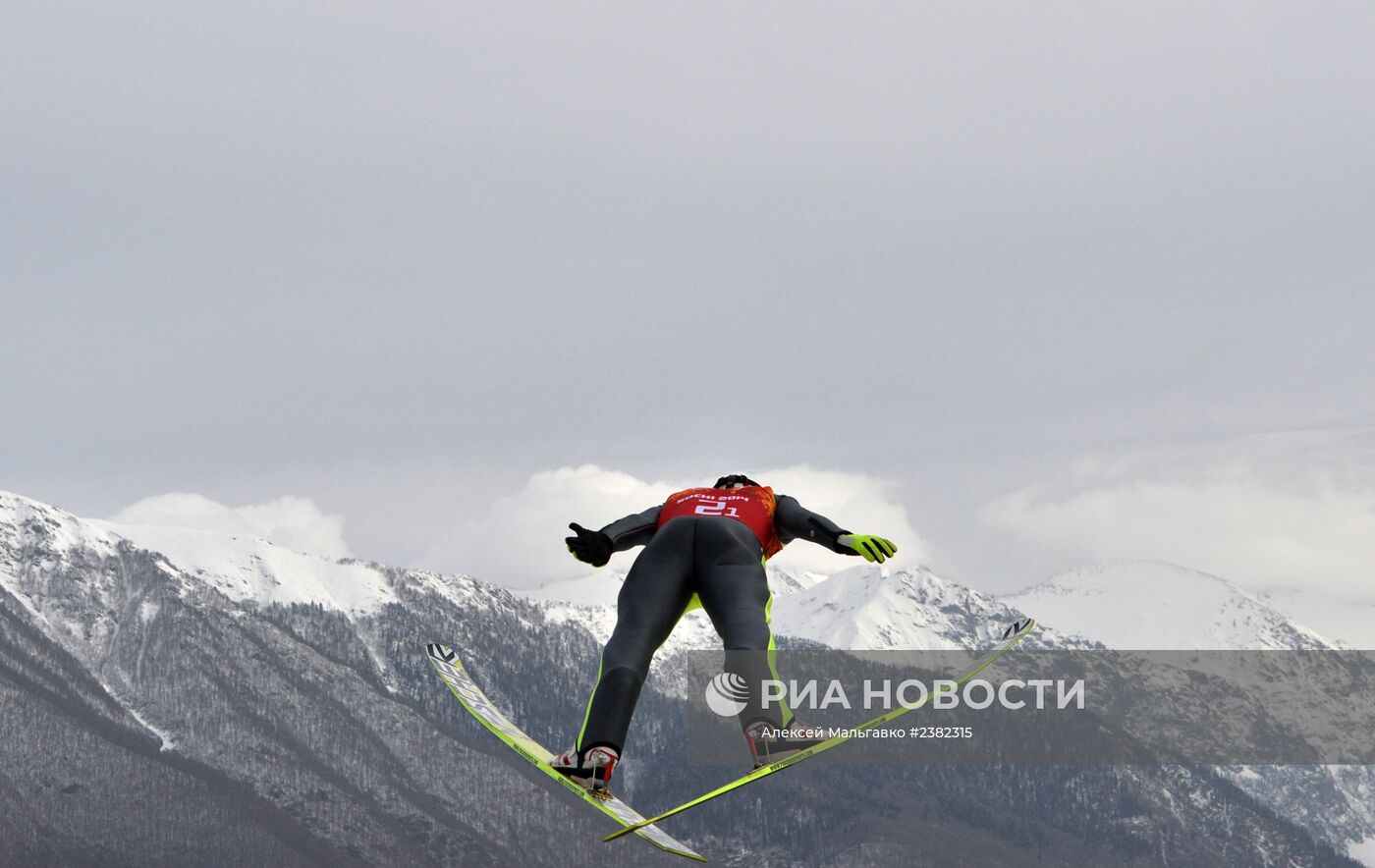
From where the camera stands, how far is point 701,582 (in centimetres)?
2122

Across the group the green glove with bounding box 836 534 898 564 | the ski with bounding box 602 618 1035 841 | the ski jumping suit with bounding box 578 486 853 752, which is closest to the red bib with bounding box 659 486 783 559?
the ski jumping suit with bounding box 578 486 853 752

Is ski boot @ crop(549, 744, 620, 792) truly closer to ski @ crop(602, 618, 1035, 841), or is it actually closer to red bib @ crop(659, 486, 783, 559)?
ski @ crop(602, 618, 1035, 841)

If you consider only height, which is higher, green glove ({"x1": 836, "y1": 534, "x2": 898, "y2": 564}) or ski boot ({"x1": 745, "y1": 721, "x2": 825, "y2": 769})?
green glove ({"x1": 836, "y1": 534, "x2": 898, "y2": 564})

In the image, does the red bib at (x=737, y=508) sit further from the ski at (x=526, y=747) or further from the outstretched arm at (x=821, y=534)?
the ski at (x=526, y=747)

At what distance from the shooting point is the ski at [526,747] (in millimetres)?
19281

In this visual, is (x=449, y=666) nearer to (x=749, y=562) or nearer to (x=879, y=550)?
(x=749, y=562)

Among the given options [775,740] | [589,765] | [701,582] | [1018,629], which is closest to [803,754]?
[775,740]

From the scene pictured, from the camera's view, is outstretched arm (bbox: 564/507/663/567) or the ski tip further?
the ski tip

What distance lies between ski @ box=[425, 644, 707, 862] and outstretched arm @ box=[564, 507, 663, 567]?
254 centimetres

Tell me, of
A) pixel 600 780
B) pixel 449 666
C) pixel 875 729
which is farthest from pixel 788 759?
pixel 449 666

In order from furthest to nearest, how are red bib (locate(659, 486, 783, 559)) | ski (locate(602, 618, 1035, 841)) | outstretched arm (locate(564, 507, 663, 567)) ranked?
Answer: red bib (locate(659, 486, 783, 559)) → outstretched arm (locate(564, 507, 663, 567)) → ski (locate(602, 618, 1035, 841))

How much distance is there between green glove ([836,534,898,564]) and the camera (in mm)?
20250

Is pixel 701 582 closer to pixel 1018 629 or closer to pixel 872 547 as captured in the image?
pixel 872 547

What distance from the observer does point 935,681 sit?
21250mm
